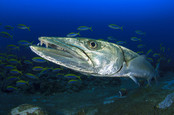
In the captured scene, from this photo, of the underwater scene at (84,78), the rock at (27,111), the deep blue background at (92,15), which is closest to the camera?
the underwater scene at (84,78)

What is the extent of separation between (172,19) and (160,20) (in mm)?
9978

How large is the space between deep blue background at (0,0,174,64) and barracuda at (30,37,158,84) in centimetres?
9596

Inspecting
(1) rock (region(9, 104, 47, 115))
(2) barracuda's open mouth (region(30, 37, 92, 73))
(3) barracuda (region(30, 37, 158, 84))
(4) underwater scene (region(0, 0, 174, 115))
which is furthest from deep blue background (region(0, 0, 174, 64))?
(2) barracuda's open mouth (region(30, 37, 92, 73))

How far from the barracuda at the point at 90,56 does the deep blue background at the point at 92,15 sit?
3778 inches

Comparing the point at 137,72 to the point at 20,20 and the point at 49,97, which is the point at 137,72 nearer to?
the point at 49,97

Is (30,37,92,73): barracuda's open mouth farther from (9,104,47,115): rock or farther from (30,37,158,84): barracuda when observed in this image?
(9,104,47,115): rock

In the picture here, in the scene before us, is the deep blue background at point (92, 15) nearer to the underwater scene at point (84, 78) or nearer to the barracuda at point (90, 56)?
the underwater scene at point (84, 78)

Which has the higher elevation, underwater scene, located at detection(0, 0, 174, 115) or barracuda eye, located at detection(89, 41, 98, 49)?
barracuda eye, located at detection(89, 41, 98, 49)

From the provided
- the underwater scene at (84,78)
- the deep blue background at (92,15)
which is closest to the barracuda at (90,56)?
the underwater scene at (84,78)

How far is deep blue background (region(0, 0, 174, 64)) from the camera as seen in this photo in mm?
103800

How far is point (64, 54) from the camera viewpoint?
5.78 feet

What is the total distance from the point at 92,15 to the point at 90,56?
13338cm

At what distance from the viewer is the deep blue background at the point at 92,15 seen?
10380 cm

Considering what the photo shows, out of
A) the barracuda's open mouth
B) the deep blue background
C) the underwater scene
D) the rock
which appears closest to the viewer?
the barracuda's open mouth
